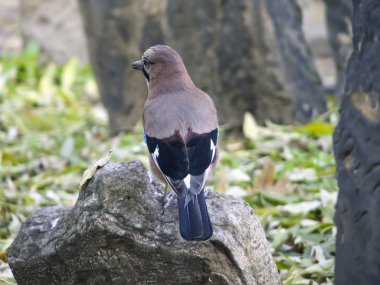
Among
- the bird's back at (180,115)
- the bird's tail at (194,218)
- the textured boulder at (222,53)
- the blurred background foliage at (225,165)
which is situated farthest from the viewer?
the textured boulder at (222,53)

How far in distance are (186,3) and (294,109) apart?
138 centimetres

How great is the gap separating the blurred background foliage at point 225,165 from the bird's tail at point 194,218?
3.83 ft

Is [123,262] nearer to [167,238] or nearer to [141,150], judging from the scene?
[167,238]

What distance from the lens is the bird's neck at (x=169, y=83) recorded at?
14.4 ft

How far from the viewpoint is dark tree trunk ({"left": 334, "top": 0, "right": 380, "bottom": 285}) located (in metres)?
3.60

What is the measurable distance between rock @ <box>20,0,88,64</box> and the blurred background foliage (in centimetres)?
144

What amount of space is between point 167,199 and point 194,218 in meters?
0.35

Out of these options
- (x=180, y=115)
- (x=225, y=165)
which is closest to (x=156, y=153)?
(x=180, y=115)

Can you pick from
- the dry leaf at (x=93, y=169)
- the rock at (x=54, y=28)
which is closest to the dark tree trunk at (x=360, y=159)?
the dry leaf at (x=93, y=169)

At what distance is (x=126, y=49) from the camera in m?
9.12

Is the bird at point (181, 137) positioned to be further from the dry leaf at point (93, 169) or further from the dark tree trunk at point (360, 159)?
the dark tree trunk at point (360, 159)

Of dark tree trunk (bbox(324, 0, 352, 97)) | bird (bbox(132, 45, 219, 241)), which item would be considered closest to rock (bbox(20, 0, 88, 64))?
dark tree trunk (bbox(324, 0, 352, 97))

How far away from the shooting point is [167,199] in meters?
3.69

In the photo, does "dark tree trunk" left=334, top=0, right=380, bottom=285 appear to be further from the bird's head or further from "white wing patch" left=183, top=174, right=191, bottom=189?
the bird's head
